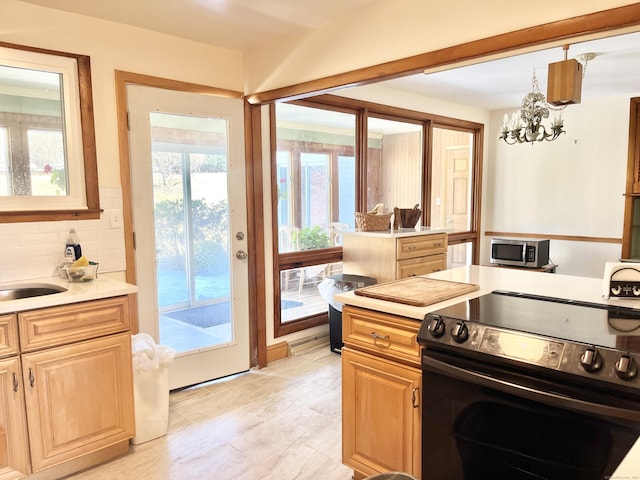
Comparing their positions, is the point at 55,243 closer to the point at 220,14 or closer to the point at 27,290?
the point at 27,290

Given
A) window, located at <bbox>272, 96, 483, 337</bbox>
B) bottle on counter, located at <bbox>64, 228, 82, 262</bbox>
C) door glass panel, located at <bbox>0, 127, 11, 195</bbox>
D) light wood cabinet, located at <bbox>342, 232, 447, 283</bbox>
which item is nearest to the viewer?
door glass panel, located at <bbox>0, 127, 11, 195</bbox>

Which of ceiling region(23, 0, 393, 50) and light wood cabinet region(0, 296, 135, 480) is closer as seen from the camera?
light wood cabinet region(0, 296, 135, 480)

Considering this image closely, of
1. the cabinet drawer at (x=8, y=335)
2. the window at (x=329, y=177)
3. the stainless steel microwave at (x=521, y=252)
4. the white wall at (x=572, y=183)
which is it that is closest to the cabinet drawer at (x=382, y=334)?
the cabinet drawer at (x=8, y=335)

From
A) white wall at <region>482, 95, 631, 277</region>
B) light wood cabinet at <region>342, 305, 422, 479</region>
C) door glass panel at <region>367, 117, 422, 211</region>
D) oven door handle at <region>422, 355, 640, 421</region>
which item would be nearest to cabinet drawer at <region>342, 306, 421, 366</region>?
light wood cabinet at <region>342, 305, 422, 479</region>

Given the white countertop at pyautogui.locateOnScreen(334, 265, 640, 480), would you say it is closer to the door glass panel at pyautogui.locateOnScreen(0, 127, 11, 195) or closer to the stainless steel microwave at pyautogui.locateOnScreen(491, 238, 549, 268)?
the door glass panel at pyautogui.locateOnScreen(0, 127, 11, 195)

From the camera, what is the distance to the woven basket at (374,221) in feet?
12.5

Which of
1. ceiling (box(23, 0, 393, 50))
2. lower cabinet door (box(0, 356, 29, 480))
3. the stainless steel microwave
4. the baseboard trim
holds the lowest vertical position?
the baseboard trim

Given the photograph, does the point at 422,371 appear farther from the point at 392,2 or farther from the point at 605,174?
the point at 605,174

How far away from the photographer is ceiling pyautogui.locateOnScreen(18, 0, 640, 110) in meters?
2.40

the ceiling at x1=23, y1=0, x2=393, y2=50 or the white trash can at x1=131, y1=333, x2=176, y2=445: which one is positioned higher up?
the ceiling at x1=23, y1=0, x2=393, y2=50

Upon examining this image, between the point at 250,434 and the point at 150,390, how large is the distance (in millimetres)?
607

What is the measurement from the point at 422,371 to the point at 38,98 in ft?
7.93

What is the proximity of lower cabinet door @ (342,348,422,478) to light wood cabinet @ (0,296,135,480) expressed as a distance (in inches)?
44.9

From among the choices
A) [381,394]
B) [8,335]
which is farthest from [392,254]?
[8,335]
